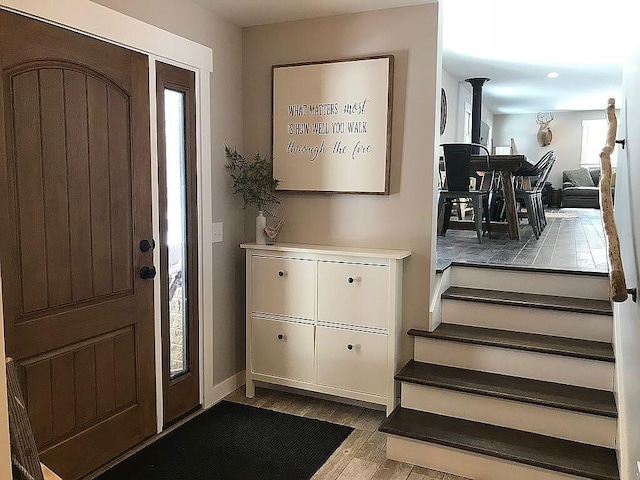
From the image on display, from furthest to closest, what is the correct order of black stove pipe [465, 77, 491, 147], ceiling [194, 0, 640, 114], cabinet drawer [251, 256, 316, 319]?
black stove pipe [465, 77, 491, 147] → cabinet drawer [251, 256, 316, 319] → ceiling [194, 0, 640, 114]

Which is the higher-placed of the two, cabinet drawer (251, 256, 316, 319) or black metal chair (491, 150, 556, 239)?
black metal chair (491, 150, 556, 239)

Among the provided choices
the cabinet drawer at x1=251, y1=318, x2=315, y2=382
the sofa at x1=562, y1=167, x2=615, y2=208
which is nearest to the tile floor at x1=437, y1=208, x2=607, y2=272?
the cabinet drawer at x1=251, y1=318, x2=315, y2=382

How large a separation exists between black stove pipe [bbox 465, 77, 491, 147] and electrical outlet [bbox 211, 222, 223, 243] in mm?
5481

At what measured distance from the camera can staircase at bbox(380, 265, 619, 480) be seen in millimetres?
2604

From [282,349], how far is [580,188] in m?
9.33

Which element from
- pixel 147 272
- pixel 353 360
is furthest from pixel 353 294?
pixel 147 272

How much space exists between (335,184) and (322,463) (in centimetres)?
161

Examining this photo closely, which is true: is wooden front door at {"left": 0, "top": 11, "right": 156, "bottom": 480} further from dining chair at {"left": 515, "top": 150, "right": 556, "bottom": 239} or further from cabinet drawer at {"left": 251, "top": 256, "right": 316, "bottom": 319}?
dining chair at {"left": 515, "top": 150, "right": 556, "bottom": 239}

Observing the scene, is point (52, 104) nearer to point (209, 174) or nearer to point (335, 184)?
point (209, 174)

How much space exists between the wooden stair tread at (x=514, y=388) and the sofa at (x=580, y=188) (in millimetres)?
8367

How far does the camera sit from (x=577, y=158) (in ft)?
40.4

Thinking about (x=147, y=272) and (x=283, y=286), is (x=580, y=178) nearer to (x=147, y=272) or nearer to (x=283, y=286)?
(x=283, y=286)

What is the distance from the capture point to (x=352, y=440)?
9.90 feet

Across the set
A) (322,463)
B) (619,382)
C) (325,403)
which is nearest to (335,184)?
(325,403)
